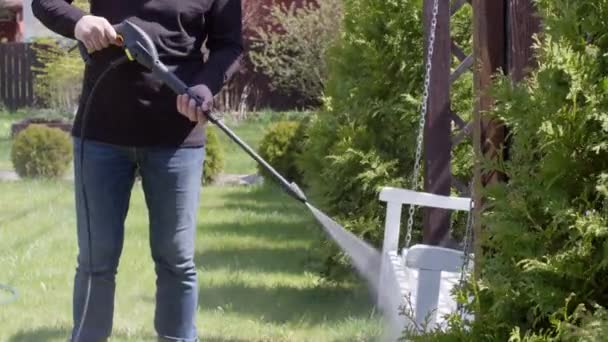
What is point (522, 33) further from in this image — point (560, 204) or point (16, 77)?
point (16, 77)

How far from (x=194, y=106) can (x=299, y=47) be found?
14247mm

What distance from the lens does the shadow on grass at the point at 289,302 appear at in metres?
5.82

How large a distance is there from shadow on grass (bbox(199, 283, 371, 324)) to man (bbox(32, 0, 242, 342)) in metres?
1.89

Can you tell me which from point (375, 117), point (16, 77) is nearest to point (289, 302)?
point (375, 117)

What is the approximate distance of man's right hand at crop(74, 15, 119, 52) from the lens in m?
3.55

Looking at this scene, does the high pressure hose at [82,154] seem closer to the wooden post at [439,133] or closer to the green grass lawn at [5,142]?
the wooden post at [439,133]

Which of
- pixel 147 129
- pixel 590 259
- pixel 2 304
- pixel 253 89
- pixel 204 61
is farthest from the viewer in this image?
pixel 253 89

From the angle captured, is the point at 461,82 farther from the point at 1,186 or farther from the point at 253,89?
the point at 253,89

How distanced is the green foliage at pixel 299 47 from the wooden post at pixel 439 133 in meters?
10.3

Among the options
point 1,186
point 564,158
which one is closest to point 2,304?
point 564,158

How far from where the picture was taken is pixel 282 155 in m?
11.8

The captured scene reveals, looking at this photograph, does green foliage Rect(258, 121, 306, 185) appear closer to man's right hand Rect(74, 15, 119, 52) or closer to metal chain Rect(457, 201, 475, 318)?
man's right hand Rect(74, 15, 119, 52)

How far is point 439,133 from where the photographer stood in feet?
17.1

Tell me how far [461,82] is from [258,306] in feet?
5.45
